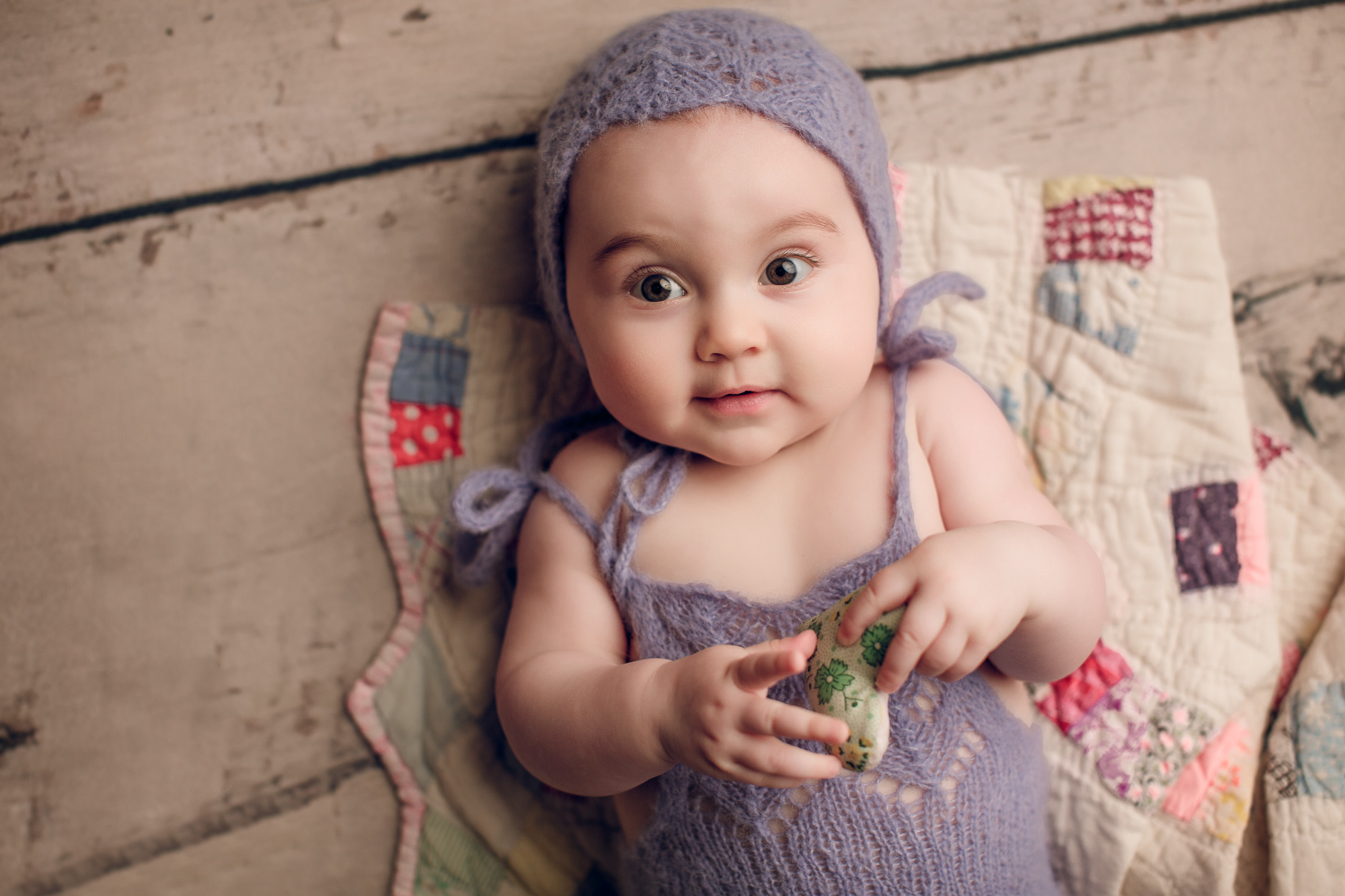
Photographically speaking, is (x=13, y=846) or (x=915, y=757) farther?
(x=13, y=846)

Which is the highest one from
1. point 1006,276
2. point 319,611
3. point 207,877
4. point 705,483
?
point 1006,276

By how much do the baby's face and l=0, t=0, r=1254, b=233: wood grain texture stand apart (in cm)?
36

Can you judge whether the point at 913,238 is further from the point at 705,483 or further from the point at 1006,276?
the point at 705,483

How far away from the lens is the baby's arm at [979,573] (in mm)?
758

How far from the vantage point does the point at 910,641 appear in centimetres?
72

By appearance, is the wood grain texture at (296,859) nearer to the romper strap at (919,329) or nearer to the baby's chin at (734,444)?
the baby's chin at (734,444)

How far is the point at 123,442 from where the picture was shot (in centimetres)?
112

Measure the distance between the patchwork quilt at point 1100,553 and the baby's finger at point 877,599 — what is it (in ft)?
1.48

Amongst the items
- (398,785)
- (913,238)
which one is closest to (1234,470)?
(913,238)

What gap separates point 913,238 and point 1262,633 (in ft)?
2.11

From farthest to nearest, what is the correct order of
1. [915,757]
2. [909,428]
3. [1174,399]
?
[1174,399] < [909,428] < [915,757]

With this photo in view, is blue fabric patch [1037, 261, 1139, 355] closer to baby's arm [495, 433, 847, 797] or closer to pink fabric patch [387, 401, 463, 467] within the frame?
baby's arm [495, 433, 847, 797]

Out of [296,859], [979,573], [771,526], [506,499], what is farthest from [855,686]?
[296,859]

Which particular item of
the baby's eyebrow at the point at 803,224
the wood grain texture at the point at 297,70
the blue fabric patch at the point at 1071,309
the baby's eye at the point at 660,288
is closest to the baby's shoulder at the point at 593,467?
the baby's eye at the point at 660,288
